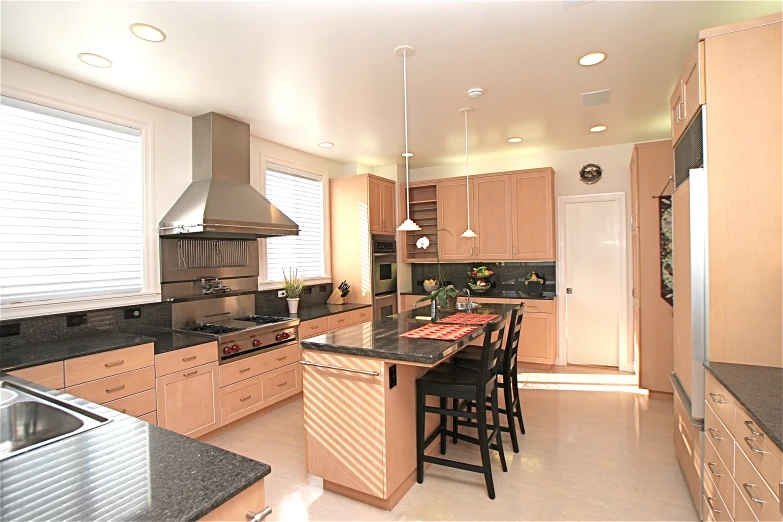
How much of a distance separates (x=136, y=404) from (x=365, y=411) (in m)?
1.60

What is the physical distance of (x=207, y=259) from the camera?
3.86 metres

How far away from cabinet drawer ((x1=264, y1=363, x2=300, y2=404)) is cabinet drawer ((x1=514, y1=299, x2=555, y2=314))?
2.84m

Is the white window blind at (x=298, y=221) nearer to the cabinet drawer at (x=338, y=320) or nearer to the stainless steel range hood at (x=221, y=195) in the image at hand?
the stainless steel range hood at (x=221, y=195)

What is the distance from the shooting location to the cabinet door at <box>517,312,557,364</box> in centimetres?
505

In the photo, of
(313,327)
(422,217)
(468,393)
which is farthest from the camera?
(422,217)

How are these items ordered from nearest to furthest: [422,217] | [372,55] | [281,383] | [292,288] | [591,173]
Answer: [372,55], [281,383], [292,288], [591,173], [422,217]

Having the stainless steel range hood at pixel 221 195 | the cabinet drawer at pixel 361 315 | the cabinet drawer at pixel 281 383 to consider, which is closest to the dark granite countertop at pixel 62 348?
the stainless steel range hood at pixel 221 195

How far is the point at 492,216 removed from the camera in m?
5.50

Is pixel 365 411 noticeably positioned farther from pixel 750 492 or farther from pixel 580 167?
pixel 580 167

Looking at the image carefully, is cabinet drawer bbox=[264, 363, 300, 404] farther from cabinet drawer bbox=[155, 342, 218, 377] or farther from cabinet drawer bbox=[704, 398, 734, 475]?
cabinet drawer bbox=[704, 398, 734, 475]

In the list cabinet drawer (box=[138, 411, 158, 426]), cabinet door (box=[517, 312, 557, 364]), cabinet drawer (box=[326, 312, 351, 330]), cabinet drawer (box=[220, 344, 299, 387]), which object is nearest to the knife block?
cabinet drawer (box=[326, 312, 351, 330])

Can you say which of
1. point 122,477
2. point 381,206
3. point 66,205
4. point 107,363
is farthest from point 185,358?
point 381,206

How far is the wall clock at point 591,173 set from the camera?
5219 millimetres

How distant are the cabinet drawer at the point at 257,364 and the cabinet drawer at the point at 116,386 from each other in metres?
0.61
